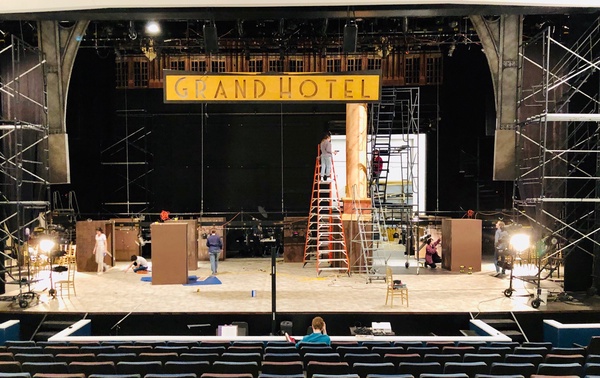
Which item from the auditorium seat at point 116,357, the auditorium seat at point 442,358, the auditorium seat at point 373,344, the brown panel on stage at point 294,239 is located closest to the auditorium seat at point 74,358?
the auditorium seat at point 116,357

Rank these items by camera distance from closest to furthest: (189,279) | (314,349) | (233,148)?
1. (314,349)
2. (189,279)
3. (233,148)

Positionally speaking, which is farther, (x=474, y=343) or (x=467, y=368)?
(x=474, y=343)

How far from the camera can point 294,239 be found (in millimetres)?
16312

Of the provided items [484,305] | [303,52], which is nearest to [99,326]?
[484,305]

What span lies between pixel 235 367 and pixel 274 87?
5.08 m

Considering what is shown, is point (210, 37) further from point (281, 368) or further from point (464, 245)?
point (464, 245)

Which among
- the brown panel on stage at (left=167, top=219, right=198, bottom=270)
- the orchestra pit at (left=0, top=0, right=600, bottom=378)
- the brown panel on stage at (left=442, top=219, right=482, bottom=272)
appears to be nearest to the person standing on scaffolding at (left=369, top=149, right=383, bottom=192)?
the orchestra pit at (left=0, top=0, right=600, bottom=378)

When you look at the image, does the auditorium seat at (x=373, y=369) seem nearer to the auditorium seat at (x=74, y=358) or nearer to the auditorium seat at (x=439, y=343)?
the auditorium seat at (x=439, y=343)

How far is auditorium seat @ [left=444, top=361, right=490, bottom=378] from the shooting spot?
205 inches

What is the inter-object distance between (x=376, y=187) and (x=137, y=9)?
1049 centimetres

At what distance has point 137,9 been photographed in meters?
8.75

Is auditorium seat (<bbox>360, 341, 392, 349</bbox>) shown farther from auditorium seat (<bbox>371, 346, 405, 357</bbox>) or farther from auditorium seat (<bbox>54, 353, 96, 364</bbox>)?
auditorium seat (<bbox>54, 353, 96, 364</bbox>)

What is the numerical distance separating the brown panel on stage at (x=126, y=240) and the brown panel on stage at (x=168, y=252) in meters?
4.80

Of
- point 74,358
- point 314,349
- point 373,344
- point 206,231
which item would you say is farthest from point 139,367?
point 206,231
